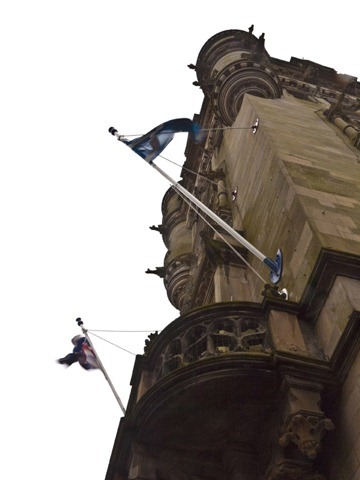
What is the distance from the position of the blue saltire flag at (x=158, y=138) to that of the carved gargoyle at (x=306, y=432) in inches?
391

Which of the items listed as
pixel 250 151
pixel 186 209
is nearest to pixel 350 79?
pixel 186 209

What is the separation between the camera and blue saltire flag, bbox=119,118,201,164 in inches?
660

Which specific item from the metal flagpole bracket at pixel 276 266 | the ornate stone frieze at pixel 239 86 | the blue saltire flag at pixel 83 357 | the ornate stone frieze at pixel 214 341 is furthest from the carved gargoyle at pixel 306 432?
the ornate stone frieze at pixel 239 86

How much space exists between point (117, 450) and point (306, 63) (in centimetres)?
2568

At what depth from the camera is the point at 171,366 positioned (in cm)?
1066

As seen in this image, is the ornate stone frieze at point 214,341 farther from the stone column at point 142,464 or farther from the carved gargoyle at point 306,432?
the carved gargoyle at point 306,432

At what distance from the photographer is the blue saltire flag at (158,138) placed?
16766 millimetres

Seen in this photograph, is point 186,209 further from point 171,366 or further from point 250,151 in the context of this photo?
point 171,366

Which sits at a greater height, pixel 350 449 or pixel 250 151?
pixel 250 151

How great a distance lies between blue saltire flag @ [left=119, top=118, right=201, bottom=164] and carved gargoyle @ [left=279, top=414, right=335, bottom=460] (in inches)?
391

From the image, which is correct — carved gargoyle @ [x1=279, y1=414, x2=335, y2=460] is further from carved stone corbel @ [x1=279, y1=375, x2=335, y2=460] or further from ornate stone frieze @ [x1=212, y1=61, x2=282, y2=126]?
ornate stone frieze @ [x1=212, y1=61, x2=282, y2=126]

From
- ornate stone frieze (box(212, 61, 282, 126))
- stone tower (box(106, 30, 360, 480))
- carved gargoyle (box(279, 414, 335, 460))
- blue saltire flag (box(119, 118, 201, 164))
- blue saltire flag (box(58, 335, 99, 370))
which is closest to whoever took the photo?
carved gargoyle (box(279, 414, 335, 460))

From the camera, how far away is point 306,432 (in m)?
8.19

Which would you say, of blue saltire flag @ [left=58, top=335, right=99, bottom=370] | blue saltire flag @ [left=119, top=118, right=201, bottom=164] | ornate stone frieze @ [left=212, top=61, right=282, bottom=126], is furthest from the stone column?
ornate stone frieze @ [left=212, top=61, right=282, bottom=126]
